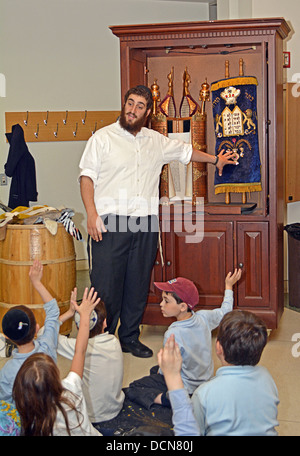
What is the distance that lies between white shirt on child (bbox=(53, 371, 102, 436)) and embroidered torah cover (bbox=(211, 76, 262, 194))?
8.06 feet

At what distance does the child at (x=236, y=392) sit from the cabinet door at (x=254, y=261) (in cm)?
214

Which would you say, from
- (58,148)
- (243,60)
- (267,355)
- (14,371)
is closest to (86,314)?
(14,371)

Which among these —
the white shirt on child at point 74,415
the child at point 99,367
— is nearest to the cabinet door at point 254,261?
the child at point 99,367

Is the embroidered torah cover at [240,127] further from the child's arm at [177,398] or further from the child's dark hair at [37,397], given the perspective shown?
the child's dark hair at [37,397]

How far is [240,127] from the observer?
13.7ft

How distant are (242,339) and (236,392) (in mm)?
188

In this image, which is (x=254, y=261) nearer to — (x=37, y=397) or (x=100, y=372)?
(x=100, y=372)

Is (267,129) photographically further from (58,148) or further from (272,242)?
(58,148)

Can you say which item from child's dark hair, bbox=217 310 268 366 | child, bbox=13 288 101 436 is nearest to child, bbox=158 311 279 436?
child's dark hair, bbox=217 310 268 366

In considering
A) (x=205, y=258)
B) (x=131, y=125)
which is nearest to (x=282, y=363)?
(x=205, y=258)

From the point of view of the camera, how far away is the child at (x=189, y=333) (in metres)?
2.86

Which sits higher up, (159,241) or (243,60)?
(243,60)

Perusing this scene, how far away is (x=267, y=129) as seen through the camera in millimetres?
4070
